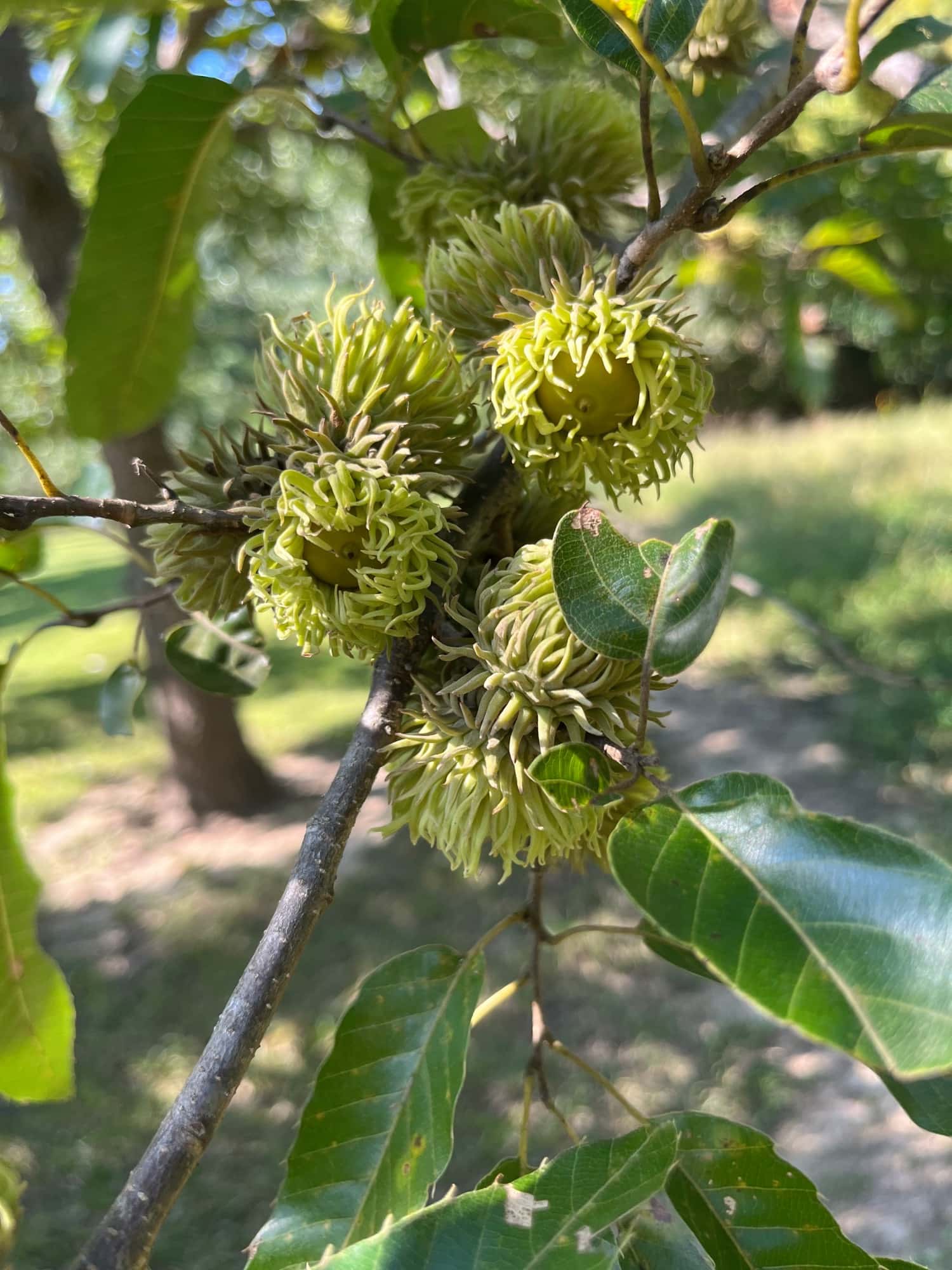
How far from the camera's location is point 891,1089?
825 millimetres

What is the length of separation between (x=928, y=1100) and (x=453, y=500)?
726mm

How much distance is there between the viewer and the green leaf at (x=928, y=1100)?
0.84 meters

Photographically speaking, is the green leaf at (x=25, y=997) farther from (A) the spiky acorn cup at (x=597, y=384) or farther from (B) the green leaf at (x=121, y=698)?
(A) the spiky acorn cup at (x=597, y=384)

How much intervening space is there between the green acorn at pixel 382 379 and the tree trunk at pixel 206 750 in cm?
403

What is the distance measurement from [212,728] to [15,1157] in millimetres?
2375

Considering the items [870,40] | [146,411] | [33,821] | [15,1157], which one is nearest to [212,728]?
[33,821]

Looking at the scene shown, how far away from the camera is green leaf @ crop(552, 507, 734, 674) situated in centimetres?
77

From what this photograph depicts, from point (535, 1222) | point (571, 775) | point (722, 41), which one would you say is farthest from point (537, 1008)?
point (722, 41)

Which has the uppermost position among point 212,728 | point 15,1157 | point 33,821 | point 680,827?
point 680,827

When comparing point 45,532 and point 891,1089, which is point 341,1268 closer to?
point 891,1089

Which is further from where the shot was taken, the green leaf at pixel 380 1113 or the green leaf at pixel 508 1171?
the green leaf at pixel 508 1171

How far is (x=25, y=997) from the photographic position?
1.07 metres

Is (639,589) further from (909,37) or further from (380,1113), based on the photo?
(909,37)

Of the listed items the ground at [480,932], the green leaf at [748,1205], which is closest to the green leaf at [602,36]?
the green leaf at [748,1205]
